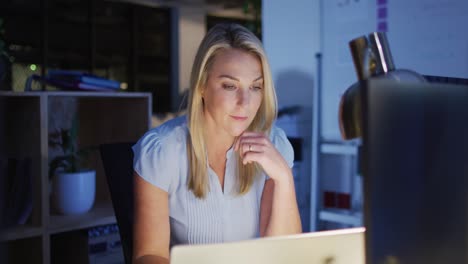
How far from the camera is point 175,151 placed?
1.33 m

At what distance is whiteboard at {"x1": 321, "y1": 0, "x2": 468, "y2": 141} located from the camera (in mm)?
2043

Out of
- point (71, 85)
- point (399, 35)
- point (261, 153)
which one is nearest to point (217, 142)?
point (261, 153)

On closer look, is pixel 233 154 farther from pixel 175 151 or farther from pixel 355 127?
pixel 355 127

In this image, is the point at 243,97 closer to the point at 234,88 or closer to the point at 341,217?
the point at 234,88

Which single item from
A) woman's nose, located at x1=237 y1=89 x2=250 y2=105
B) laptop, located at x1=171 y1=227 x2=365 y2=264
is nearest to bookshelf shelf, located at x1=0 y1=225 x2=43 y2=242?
woman's nose, located at x1=237 y1=89 x2=250 y2=105

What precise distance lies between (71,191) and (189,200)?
2.65ft

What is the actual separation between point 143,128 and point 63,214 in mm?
536

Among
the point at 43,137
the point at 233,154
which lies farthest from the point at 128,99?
the point at 233,154

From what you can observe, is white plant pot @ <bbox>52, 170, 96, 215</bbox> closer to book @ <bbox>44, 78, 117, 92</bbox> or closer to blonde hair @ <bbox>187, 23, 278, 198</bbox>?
book @ <bbox>44, 78, 117, 92</bbox>

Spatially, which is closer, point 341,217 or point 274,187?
point 274,187

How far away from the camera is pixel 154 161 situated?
49.9 inches

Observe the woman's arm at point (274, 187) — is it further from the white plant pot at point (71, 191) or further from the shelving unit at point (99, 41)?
the shelving unit at point (99, 41)

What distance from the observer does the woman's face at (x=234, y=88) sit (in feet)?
4.03

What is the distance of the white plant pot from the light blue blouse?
691 millimetres
